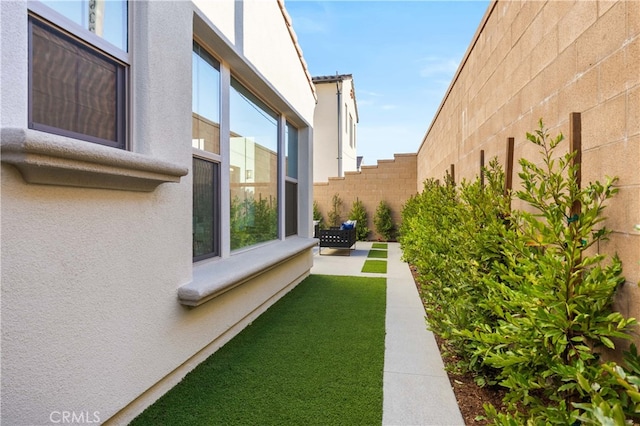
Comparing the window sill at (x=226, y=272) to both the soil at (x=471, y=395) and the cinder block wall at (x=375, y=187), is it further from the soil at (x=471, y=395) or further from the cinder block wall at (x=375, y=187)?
the cinder block wall at (x=375, y=187)

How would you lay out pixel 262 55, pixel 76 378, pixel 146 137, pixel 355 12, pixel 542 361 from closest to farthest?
pixel 542 361
pixel 76 378
pixel 146 137
pixel 262 55
pixel 355 12

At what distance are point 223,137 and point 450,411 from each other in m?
3.40

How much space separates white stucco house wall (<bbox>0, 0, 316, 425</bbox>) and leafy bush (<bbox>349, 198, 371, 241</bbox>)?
9.96 meters

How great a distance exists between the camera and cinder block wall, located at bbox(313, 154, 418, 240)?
13.6 meters

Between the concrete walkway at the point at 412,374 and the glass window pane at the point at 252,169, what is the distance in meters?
2.26

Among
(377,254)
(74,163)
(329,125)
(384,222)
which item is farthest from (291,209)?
(329,125)

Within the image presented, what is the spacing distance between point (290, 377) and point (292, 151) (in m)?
4.82

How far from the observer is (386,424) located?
223cm

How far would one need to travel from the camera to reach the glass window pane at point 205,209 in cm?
334

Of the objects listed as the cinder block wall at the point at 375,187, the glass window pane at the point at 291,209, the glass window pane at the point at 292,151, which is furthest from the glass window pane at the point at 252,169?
the cinder block wall at the point at 375,187

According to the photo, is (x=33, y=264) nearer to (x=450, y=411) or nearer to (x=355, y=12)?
(x=450, y=411)

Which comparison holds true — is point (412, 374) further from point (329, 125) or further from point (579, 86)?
point (329, 125)

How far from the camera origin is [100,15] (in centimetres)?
212

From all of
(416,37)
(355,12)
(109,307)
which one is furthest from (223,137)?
(416,37)
